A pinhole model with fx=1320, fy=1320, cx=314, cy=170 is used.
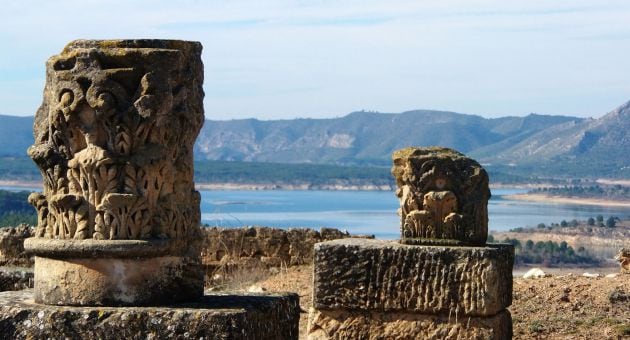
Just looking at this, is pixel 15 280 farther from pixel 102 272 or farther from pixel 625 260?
pixel 625 260

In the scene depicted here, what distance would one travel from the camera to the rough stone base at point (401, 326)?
30.9ft

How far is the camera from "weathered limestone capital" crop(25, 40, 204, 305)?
4867mm

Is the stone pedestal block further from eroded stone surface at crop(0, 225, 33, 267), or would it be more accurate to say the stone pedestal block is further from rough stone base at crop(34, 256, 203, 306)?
eroded stone surface at crop(0, 225, 33, 267)

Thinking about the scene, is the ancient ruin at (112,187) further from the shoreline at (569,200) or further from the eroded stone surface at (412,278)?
the shoreline at (569,200)

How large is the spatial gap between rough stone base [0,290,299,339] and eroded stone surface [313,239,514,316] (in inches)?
184

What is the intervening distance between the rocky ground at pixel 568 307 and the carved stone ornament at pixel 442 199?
1694 millimetres

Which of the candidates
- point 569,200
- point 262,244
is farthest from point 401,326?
point 569,200

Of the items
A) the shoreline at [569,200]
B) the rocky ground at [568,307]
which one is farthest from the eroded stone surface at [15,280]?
the shoreline at [569,200]

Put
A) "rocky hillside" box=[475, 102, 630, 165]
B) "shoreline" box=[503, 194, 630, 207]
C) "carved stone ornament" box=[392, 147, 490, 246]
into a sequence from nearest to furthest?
"carved stone ornament" box=[392, 147, 490, 246] < "shoreline" box=[503, 194, 630, 207] < "rocky hillside" box=[475, 102, 630, 165]

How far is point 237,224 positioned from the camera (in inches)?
695

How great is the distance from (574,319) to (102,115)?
24.7ft

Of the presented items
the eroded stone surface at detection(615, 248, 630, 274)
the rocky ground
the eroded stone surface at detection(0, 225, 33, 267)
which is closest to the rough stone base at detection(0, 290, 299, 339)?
the rocky ground

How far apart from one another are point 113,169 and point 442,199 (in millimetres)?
5184

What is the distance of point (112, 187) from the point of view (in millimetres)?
4906
